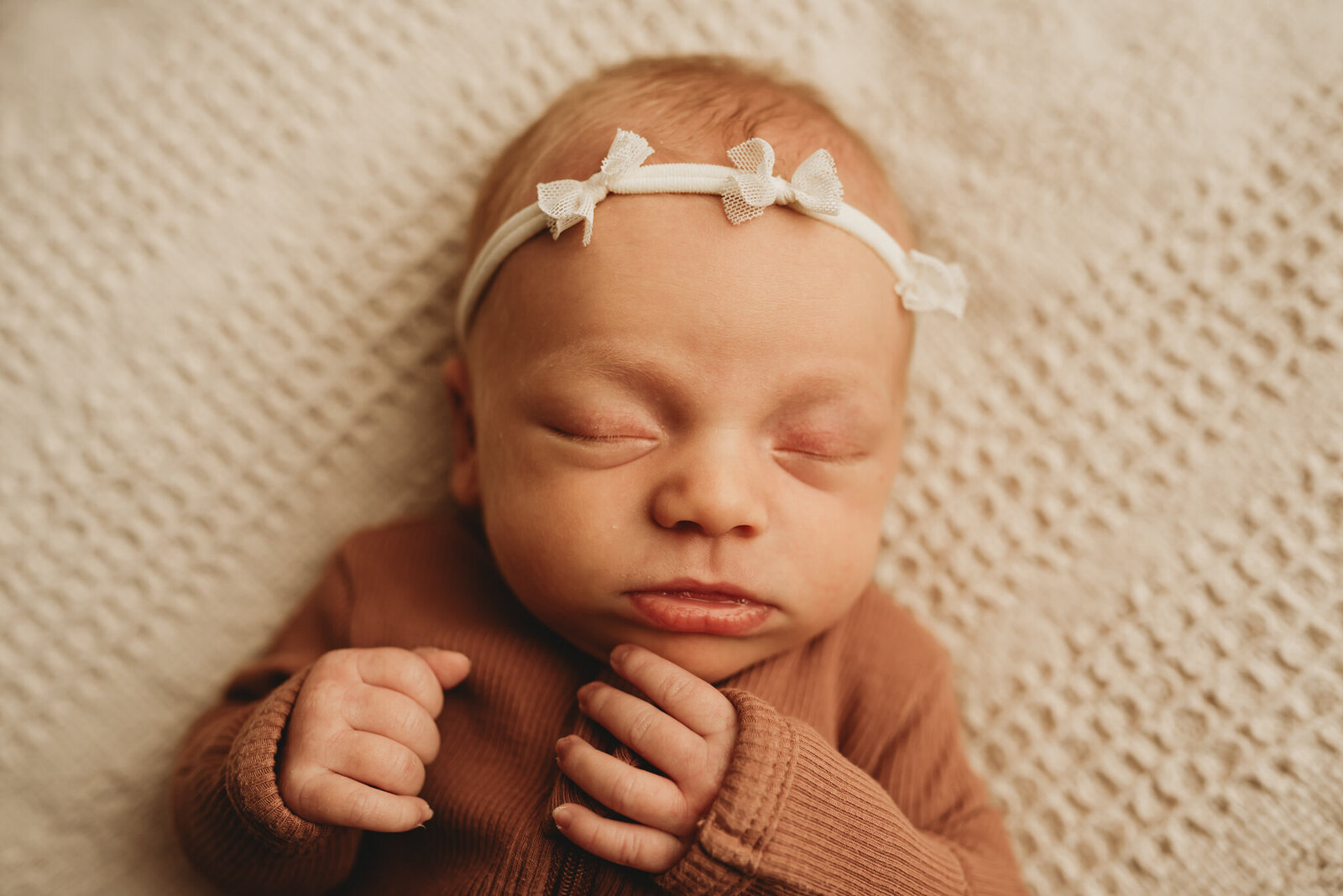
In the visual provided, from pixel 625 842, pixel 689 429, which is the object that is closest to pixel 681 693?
pixel 625 842

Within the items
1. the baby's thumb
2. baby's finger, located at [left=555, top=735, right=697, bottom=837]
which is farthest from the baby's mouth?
the baby's thumb

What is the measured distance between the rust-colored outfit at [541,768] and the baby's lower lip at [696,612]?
8 cm

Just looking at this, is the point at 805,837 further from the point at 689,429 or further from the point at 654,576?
the point at 689,429

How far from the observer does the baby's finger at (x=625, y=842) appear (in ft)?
2.89

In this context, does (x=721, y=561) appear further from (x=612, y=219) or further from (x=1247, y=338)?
(x=1247, y=338)

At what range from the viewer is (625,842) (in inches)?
34.9

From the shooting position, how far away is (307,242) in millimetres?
1311

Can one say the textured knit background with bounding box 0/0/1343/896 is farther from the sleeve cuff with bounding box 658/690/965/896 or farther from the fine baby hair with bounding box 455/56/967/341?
the sleeve cuff with bounding box 658/690/965/896

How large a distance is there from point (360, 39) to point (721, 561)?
95 cm

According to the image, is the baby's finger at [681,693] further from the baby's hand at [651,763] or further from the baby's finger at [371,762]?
the baby's finger at [371,762]

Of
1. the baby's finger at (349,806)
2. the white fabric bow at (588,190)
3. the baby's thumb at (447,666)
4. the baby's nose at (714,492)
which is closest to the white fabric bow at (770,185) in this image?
the white fabric bow at (588,190)

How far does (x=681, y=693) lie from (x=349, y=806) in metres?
0.35

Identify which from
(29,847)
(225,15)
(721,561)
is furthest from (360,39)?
(29,847)

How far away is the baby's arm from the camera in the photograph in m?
0.86
